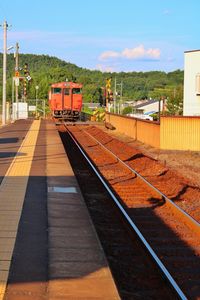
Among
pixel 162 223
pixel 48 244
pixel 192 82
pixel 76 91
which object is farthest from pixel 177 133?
pixel 76 91

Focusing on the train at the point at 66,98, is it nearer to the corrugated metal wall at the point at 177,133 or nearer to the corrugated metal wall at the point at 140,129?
the corrugated metal wall at the point at 140,129

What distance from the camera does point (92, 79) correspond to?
6220 inches

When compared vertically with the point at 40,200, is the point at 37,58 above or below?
above

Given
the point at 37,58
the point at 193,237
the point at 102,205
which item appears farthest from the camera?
the point at 37,58

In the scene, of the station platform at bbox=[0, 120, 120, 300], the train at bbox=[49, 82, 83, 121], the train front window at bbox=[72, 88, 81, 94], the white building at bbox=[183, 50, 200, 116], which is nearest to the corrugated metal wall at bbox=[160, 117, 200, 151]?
the station platform at bbox=[0, 120, 120, 300]

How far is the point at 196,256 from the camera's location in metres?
7.77

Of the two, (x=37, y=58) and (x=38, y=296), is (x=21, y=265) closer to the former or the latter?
(x=38, y=296)

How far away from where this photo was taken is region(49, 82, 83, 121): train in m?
51.7

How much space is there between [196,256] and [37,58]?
5675 inches

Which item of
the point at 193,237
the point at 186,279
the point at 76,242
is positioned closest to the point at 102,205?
the point at 193,237

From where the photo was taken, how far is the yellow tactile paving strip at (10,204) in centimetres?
645

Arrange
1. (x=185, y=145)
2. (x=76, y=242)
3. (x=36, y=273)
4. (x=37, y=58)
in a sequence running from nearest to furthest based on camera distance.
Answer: (x=36, y=273) < (x=76, y=242) < (x=185, y=145) < (x=37, y=58)

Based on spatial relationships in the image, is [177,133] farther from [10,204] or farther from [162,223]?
[10,204]

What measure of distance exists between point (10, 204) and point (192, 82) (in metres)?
34.3
